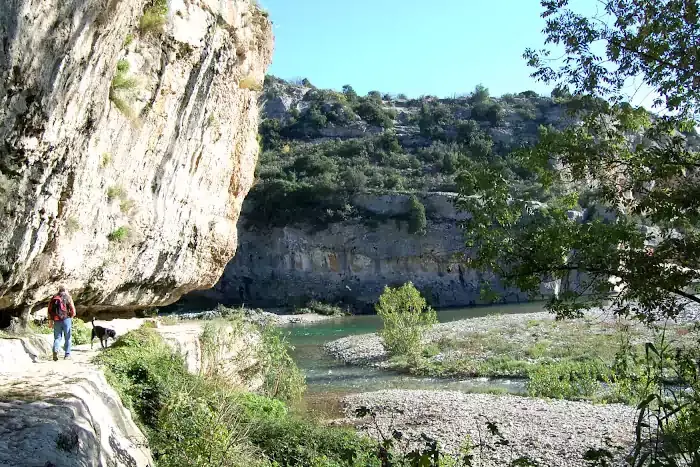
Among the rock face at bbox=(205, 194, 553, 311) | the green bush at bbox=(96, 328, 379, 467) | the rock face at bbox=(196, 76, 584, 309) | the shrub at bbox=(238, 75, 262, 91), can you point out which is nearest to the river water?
the shrub at bbox=(238, 75, 262, 91)

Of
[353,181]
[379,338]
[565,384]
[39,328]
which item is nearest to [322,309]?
[353,181]

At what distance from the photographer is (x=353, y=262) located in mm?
66188

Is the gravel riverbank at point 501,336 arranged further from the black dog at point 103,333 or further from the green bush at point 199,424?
the black dog at point 103,333

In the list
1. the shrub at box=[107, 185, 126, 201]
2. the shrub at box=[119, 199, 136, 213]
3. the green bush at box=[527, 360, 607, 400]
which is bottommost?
the green bush at box=[527, 360, 607, 400]

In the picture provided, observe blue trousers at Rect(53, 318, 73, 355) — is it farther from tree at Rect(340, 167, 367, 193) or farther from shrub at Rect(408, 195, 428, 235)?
tree at Rect(340, 167, 367, 193)

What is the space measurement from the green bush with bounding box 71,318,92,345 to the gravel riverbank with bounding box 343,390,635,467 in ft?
20.2

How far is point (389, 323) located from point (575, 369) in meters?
9.76

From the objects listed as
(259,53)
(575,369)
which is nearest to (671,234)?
(259,53)

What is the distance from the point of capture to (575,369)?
2150 centimetres

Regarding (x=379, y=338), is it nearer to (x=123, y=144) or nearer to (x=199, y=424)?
(x=123, y=144)

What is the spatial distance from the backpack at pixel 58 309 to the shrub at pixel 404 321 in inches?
751

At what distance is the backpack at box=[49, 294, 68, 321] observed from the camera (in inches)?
404

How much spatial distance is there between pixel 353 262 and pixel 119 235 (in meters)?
54.0

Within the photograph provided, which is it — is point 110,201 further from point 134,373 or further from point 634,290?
point 634,290
